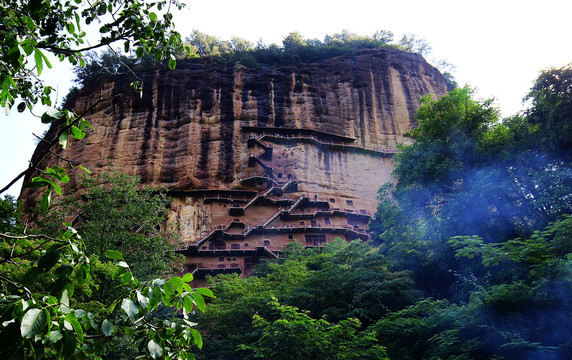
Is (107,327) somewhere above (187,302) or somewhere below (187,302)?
below

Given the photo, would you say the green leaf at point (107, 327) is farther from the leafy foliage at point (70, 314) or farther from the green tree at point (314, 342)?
the green tree at point (314, 342)

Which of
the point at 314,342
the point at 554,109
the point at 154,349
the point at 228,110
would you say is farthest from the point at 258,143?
the point at 154,349

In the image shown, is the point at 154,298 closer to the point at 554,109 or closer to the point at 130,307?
the point at 130,307

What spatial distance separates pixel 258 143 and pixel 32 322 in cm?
3114

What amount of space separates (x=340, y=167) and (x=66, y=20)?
30429 millimetres

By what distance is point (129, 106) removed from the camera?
33.9 meters

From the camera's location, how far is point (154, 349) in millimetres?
2283

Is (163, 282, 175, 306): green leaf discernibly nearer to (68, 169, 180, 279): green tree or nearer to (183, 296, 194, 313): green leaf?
(183, 296, 194, 313): green leaf

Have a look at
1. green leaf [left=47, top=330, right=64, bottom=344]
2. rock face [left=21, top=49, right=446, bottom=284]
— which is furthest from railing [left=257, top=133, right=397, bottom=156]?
green leaf [left=47, top=330, right=64, bottom=344]

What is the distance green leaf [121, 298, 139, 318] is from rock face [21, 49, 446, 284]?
24.4m

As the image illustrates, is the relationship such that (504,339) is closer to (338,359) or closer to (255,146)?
(338,359)

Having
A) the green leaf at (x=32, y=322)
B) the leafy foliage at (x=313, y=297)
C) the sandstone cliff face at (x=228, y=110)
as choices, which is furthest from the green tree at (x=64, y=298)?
the sandstone cliff face at (x=228, y=110)

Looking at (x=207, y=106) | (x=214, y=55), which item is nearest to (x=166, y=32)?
(x=207, y=106)

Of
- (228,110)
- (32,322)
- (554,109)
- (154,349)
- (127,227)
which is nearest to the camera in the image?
(32,322)
